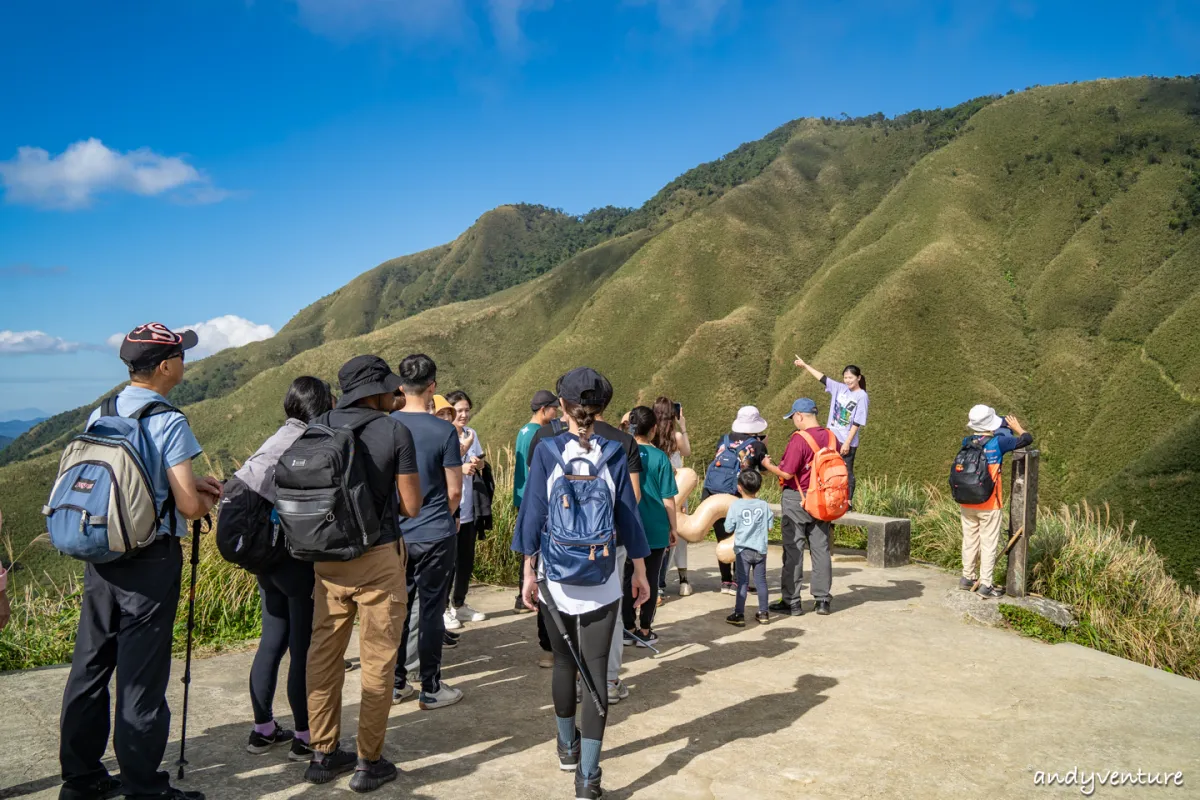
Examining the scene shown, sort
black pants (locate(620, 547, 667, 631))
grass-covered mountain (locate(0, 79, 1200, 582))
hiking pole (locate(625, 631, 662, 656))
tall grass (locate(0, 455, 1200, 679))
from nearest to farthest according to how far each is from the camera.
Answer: black pants (locate(620, 547, 667, 631)) < hiking pole (locate(625, 631, 662, 656)) < tall grass (locate(0, 455, 1200, 679)) < grass-covered mountain (locate(0, 79, 1200, 582))

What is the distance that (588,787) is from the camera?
12.1ft

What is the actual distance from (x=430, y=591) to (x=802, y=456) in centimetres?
364

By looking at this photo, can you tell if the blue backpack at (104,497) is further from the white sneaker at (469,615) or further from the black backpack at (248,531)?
the white sneaker at (469,615)

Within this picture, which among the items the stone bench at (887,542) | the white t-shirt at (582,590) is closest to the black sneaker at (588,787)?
the white t-shirt at (582,590)

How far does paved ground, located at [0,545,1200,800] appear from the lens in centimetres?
402

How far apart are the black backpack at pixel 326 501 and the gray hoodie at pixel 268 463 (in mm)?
361

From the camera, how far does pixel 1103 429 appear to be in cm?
5156

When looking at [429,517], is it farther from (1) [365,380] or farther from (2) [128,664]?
(2) [128,664]

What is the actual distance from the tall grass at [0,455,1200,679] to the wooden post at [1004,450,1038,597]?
60cm

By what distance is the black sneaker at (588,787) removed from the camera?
3.68 metres

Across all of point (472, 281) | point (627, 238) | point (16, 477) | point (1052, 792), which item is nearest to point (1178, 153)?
point (627, 238)

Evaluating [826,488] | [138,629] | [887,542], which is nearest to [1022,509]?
[826,488]

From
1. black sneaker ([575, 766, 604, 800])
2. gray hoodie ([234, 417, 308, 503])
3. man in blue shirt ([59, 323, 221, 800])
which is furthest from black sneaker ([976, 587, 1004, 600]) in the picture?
man in blue shirt ([59, 323, 221, 800])

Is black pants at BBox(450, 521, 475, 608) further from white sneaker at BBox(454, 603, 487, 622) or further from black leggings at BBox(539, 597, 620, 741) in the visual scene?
black leggings at BBox(539, 597, 620, 741)
